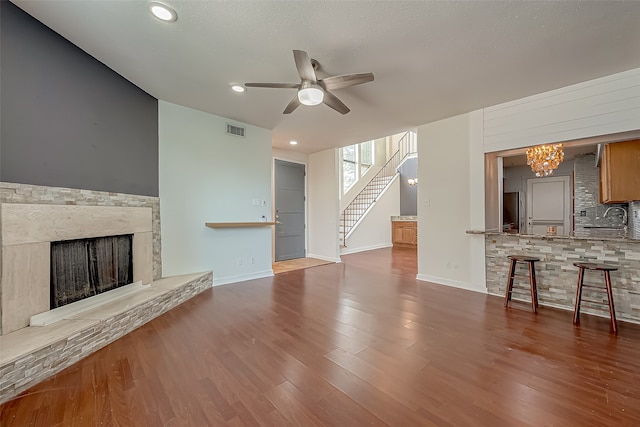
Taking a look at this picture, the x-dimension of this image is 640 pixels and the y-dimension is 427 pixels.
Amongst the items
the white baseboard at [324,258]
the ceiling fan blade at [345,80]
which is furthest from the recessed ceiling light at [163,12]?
the white baseboard at [324,258]

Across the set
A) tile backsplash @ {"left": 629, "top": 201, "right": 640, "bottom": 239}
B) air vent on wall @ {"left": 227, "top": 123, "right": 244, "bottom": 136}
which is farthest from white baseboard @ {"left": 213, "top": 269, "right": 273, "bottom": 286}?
tile backsplash @ {"left": 629, "top": 201, "right": 640, "bottom": 239}

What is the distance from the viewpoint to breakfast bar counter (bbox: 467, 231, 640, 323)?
2830mm

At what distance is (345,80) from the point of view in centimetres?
243

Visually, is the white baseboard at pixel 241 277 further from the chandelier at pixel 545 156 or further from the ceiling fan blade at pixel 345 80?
the chandelier at pixel 545 156

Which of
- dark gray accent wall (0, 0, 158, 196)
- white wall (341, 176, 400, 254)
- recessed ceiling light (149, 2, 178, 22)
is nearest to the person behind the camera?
recessed ceiling light (149, 2, 178, 22)

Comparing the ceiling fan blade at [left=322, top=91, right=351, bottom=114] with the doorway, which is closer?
the ceiling fan blade at [left=322, top=91, right=351, bottom=114]

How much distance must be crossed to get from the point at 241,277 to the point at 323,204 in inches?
113

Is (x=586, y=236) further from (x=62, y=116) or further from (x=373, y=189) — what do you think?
(x=373, y=189)

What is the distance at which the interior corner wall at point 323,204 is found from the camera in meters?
6.38

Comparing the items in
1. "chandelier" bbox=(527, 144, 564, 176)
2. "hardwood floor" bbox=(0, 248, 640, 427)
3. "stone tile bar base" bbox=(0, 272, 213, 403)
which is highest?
"chandelier" bbox=(527, 144, 564, 176)

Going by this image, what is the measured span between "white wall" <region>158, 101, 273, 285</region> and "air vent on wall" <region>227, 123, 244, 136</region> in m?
0.07

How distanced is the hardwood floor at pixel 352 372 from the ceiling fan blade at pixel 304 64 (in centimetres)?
252

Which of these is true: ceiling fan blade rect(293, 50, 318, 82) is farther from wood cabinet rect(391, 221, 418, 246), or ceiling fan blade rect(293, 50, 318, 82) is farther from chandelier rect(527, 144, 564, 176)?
wood cabinet rect(391, 221, 418, 246)

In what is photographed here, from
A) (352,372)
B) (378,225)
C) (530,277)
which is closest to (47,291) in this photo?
(352,372)
